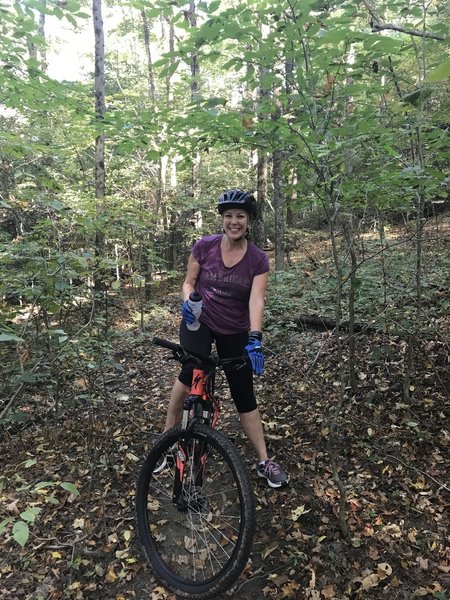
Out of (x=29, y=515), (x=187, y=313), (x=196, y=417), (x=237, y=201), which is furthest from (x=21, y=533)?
(x=237, y=201)

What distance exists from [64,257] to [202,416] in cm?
210

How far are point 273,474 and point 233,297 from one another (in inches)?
64.9

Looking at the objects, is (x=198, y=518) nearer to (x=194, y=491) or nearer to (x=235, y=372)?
(x=194, y=491)

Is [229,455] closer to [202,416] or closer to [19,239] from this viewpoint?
[202,416]

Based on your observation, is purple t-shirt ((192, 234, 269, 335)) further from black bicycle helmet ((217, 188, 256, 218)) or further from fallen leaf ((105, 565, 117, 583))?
fallen leaf ((105, 565, 117, 583))

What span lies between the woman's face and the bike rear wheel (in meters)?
1.51

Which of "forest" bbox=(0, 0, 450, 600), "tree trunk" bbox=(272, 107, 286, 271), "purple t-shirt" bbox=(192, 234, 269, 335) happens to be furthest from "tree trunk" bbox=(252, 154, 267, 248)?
"purple t-shirt" bbox=(192, 234, 269, 335)

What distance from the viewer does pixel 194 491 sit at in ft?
9.87

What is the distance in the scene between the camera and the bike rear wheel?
2.56 metres

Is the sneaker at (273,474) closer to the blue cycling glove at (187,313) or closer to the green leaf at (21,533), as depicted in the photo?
the blue cycling glove at (187,313)

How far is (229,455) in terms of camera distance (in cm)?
268

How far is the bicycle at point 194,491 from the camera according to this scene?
2736 mm

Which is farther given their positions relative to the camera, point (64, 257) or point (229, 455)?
point (64, 257)

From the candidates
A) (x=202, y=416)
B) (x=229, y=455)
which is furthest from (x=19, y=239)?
(x=229, y=455)
